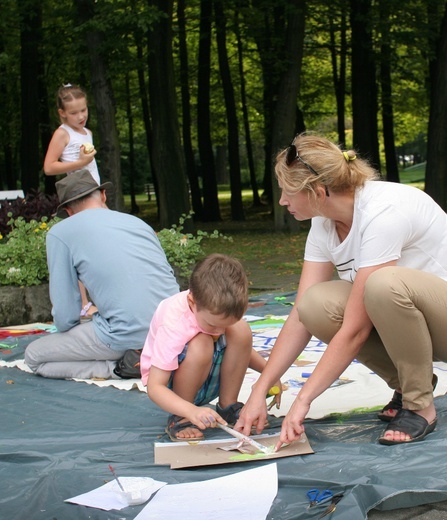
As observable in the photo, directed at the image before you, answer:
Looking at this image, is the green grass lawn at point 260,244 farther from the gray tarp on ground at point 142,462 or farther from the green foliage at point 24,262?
the gray tarp on ground at point 142,462

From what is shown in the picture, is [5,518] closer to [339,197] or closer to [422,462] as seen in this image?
[422,462]

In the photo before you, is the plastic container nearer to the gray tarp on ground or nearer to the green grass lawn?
the gray tarp on ground

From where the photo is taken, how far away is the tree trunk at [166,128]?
50.9ft

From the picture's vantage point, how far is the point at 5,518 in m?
2.94

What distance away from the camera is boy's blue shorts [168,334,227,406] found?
364 cm

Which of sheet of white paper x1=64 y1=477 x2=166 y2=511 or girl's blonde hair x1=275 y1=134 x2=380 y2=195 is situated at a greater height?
girl's blonde hair x1=275 y1=134 x2=380 y2=195

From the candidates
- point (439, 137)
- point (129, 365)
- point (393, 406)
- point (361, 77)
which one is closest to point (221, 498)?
point (393, 406)

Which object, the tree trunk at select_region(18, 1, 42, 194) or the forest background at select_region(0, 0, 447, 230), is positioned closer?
the forest background at select_region(0, 0, 447, 230)

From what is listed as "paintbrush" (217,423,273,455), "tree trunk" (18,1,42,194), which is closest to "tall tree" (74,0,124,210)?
"tree trunk" (18,1,42,194)

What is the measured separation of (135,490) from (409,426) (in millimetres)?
1098

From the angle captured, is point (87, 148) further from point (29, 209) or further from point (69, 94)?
point (29, 209)

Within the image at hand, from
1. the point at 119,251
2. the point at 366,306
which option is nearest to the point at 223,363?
the point at 366,306

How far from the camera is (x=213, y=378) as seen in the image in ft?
12.2

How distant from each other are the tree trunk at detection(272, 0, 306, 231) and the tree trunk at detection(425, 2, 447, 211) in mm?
2595
